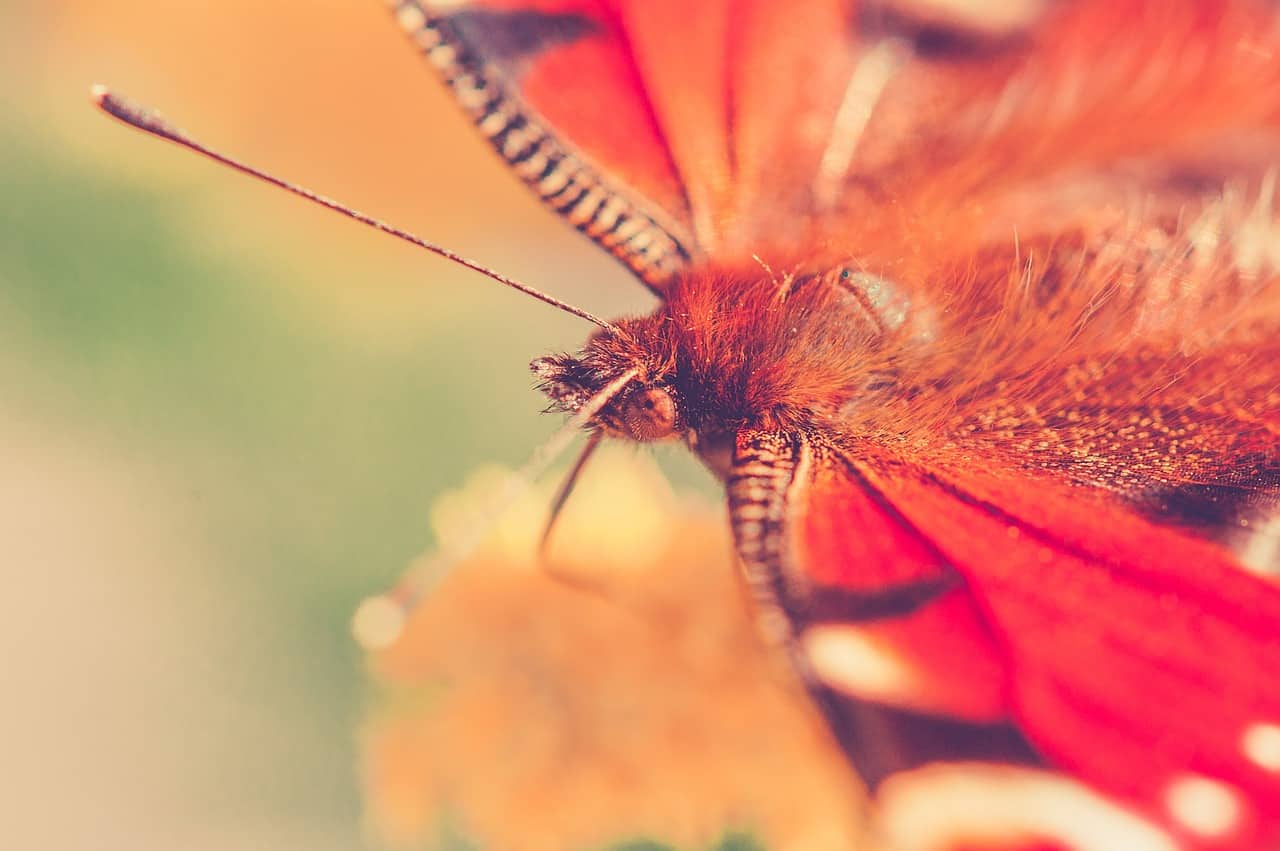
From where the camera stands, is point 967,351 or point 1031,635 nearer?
point 1031,635

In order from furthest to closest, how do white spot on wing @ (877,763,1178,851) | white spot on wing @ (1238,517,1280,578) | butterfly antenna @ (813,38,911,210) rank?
butterfly antenna @ (813,38,911,210), white spot on wing @ (1238,517,1280,578), white spot on wing @ (877,763,1178,851)

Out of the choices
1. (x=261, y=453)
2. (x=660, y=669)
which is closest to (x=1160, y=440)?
(x=660, y=669)

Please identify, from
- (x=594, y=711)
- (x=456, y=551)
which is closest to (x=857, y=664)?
(x=456, y=551)

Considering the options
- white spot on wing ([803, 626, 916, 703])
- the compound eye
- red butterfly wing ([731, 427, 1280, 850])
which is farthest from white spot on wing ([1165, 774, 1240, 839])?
the compound eye

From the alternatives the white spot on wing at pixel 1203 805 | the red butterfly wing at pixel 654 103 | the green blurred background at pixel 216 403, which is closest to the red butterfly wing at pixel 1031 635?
the white spot on wing at pixel 1203 805

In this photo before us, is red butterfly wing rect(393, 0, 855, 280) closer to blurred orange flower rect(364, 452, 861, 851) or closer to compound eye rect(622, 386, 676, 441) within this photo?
compound eye rect(622, 386, 676, 441)

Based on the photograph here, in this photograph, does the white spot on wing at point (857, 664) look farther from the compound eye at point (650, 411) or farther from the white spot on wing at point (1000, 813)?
the compound eye at point (650, 411)

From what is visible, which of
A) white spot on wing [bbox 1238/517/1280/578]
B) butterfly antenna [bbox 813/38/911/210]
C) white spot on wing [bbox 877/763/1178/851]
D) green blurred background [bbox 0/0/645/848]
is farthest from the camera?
green blurred background [bbox 0/0/645/848]

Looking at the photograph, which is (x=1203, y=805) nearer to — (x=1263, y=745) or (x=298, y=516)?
(x=1263, y=745)
